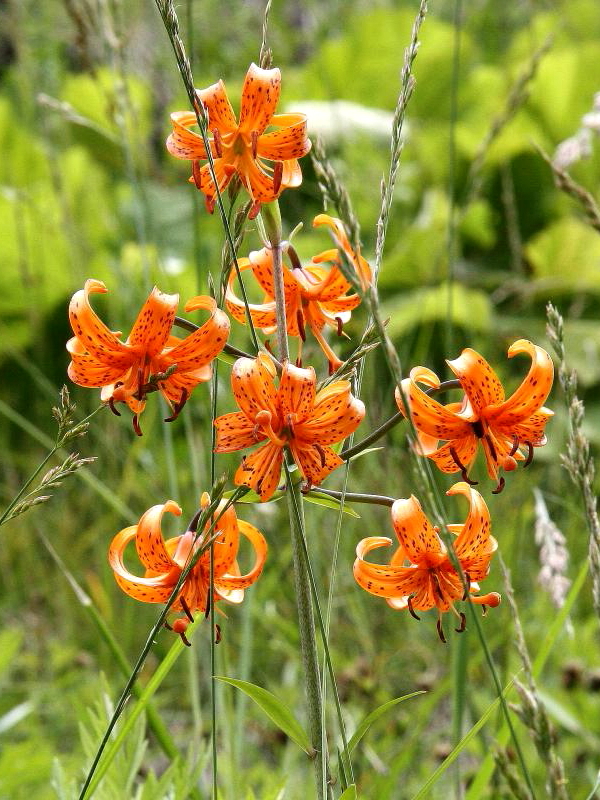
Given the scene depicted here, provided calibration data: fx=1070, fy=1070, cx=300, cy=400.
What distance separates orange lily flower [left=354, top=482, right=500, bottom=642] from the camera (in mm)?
758

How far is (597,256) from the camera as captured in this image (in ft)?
9.78

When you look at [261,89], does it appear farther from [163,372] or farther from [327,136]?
[327,136]

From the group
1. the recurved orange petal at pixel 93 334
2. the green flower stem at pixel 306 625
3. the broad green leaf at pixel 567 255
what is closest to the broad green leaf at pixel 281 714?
the green flower stem at pixel 306 625

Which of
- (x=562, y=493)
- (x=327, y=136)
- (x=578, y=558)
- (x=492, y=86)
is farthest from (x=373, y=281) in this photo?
(x=492, y=86)

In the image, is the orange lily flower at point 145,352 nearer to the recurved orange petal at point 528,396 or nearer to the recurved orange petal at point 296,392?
the recurved orange petal at point 296,392

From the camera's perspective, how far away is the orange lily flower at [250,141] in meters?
0.75

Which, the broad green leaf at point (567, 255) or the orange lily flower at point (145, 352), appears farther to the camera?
the broad green leaf at point (567, 255)

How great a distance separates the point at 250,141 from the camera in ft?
2.58

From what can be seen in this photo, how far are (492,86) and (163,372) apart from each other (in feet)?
10.5

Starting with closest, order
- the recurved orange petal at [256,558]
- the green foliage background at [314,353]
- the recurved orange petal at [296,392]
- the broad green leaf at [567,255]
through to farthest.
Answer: the recurved orange petal at [296,392], the recurved orange petal at [256,558], the green foliage background at [314,353], the broad green leaf at [567,255]

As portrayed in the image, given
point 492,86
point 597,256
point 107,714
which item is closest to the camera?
point 107,714

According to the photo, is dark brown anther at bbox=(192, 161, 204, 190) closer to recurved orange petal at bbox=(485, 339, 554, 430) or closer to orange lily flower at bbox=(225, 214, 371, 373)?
orange lily flower at bbox=(225, 214, 371, 373)

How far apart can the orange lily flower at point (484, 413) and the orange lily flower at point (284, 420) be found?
0.06m

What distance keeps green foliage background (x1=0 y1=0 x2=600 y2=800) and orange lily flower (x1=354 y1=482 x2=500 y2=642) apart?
0.59ft
